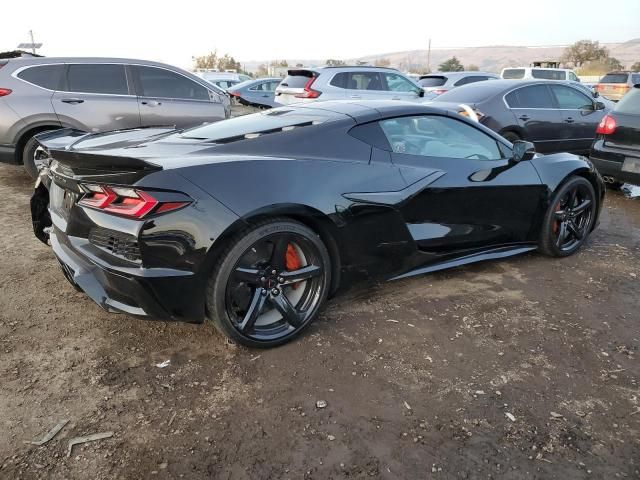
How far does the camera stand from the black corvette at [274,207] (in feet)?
8.32

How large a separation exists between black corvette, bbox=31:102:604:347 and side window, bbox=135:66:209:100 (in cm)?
329

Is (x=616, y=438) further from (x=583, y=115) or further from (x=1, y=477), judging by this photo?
(x=583, y=115)

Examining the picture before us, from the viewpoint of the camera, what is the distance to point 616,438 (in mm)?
2262

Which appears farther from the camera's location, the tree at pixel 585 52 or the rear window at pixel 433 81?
the tree at pixel 585 52

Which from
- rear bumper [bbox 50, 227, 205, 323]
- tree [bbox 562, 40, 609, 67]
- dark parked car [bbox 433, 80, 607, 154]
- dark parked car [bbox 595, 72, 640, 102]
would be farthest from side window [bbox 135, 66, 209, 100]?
tree [bbox 562, 40, 609, 67]

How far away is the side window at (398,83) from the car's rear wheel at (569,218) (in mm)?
7616

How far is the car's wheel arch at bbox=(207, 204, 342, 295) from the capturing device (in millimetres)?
2623

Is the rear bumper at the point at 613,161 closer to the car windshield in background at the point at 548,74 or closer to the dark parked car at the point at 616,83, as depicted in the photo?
the car windshield in background at the point at 548,74

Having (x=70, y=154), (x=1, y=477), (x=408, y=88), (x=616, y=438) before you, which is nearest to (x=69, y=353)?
(x=1, y=477)

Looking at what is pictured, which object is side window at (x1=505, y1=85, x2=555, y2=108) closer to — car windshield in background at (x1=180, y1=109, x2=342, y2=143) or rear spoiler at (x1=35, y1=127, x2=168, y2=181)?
car windshield in background at (x1=180, y1=109, x2=342, y2=143)

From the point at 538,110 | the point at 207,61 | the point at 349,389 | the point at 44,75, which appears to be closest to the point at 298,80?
the point at 538,110

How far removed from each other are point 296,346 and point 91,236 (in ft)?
4.08

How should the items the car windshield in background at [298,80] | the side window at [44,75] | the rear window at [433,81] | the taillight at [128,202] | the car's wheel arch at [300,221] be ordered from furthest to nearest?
the rear window at [433,81], the car windshield in background at [298,80], the side window at [44,75], the car's wheel arch at [300,221], the taillight at [128,202]

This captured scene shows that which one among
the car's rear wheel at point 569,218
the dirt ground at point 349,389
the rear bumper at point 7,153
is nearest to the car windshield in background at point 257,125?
the dirt ground at point 349,389
